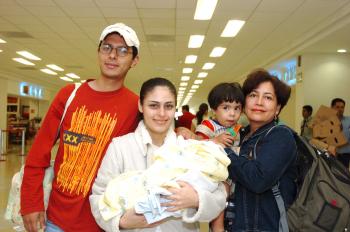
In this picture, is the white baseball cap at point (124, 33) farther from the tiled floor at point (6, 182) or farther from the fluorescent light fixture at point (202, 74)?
the fluorescent light fixture at point (202, 74)

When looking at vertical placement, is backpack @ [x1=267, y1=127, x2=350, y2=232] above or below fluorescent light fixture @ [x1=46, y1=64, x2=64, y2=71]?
below

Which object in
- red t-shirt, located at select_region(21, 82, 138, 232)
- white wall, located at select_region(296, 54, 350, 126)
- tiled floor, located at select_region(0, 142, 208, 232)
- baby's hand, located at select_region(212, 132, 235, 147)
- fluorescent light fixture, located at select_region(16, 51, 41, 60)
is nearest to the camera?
red t-shirt, located at select_region(21, 82, 138, 232)

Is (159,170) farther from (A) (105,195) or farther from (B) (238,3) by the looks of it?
(B) (238,3)

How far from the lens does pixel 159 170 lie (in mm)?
1303

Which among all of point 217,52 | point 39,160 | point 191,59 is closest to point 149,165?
point 39,160

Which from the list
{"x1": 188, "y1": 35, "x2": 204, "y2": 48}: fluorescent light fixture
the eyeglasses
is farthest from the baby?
{"x1": 188, "y1": 35, "x2": 204, "y2": 48}: fluorescent light fixture

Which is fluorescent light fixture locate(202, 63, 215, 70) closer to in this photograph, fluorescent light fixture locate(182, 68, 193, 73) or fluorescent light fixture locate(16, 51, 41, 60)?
fluorescent light fixture locate(182, 68, 193, 73)

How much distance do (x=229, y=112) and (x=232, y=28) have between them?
5.67 metres

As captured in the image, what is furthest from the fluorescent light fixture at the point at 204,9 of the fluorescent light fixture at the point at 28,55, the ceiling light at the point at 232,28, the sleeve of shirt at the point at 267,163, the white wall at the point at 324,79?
the fluorescent light fixture at the point at 28,55

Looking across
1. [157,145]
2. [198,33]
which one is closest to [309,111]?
[198,33]

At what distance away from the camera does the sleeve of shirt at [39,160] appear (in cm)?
166

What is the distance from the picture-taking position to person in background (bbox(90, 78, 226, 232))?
1.29 meters

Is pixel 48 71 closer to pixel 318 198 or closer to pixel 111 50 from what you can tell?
pixel 111 50

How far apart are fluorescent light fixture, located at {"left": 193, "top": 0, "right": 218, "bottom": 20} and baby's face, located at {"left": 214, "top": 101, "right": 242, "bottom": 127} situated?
13.1 ft
